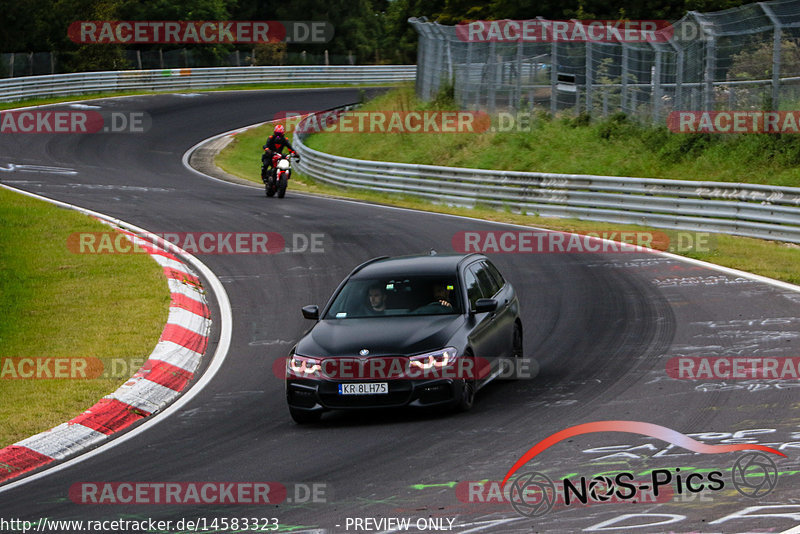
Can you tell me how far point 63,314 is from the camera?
15.7 metres

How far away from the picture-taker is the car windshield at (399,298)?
1107 centimetres

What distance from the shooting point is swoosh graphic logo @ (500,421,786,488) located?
8203mm

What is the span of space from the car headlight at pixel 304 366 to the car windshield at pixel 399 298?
92 centimetres

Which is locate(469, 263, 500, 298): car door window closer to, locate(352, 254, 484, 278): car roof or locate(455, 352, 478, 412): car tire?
locate(352, 254, 484, 278): car roof

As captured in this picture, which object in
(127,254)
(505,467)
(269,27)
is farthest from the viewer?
(269,27)

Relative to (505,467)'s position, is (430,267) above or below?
above

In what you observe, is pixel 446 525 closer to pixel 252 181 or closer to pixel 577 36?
pixel 577 36

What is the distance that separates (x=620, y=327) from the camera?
13.8 meters

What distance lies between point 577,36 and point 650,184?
27.3ft

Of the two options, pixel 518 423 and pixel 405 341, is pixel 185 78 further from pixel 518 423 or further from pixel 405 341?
pixel 518 423

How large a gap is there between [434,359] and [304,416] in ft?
4.39

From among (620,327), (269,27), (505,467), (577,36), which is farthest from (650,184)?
(269,27)

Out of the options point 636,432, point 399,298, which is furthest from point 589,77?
point 636,432

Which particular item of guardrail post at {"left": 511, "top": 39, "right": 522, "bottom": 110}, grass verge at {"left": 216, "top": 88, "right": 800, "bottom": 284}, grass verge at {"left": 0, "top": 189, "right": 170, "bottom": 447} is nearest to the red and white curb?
grass verge at {"left": 0, "top": 189, "right": 170, "bottom": 447}
